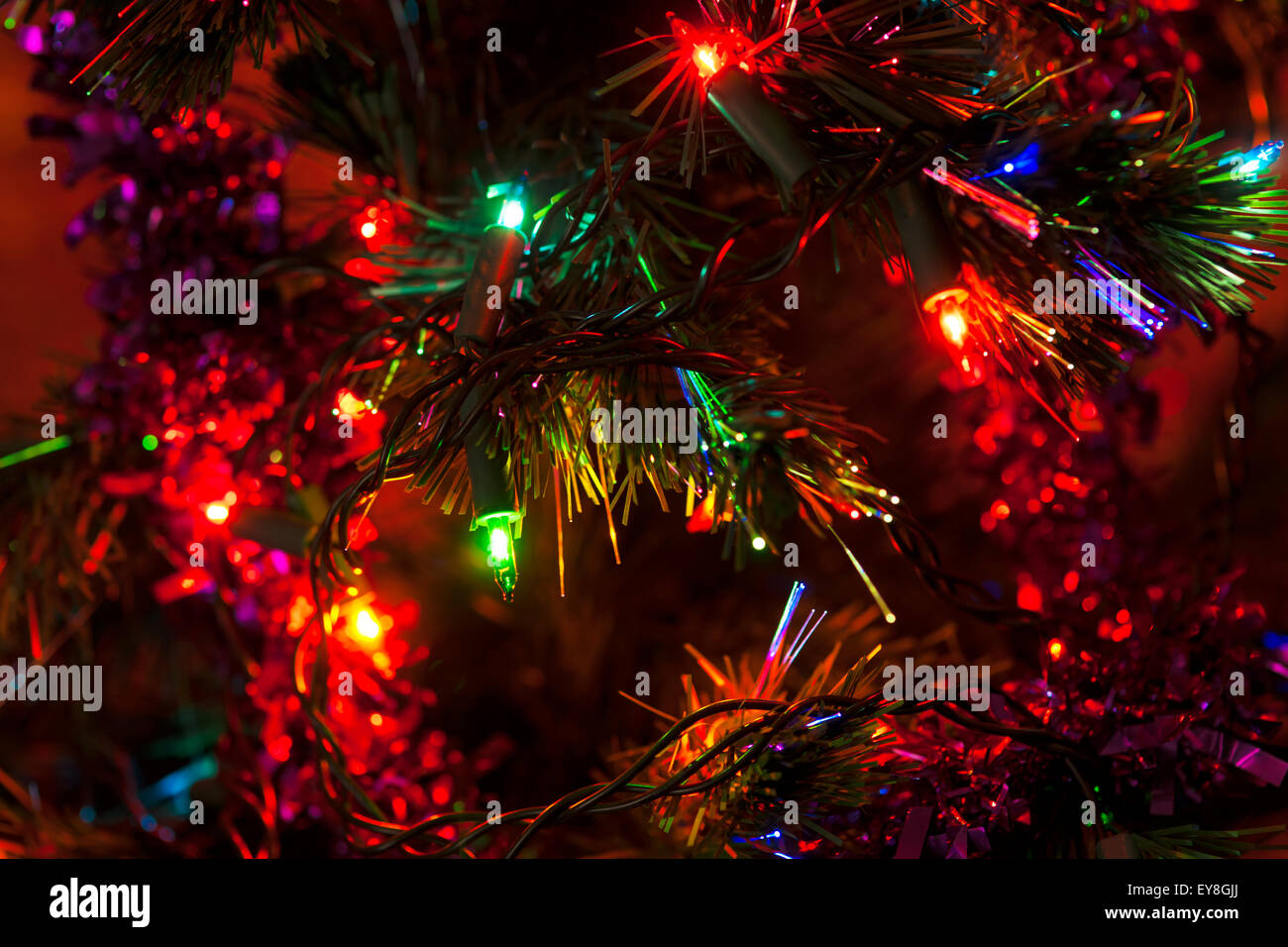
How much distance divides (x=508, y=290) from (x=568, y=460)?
0.28 feet

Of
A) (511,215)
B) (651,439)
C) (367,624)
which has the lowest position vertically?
(367,624)

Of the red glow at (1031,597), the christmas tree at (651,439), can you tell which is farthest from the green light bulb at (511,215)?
the red glow at (1031,597)

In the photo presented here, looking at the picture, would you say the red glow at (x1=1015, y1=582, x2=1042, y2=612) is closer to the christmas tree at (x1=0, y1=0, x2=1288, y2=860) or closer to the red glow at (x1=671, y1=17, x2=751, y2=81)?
the christmas tree at (x1=0, y1=0, x2=1288, y2=860)

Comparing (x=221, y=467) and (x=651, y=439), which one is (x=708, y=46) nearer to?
(x=651, y=439)

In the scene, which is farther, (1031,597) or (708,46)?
(1031,597)

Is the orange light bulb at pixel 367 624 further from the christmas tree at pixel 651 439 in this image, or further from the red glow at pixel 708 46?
the red glow at pixel 708 46

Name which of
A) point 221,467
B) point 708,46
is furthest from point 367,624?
point 708,46

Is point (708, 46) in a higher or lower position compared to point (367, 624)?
higher

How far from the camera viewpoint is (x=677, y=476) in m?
0.38

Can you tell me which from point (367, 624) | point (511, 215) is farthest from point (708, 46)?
point (367, 624)

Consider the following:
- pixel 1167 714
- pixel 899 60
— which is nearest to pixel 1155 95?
pixel 899 60

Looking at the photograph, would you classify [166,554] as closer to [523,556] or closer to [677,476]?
[523,556]

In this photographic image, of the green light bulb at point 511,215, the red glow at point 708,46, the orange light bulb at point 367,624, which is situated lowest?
the orange light bulb at point 367,624

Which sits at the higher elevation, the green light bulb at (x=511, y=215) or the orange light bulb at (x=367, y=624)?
the green light bulb at (x=511, y=215)
